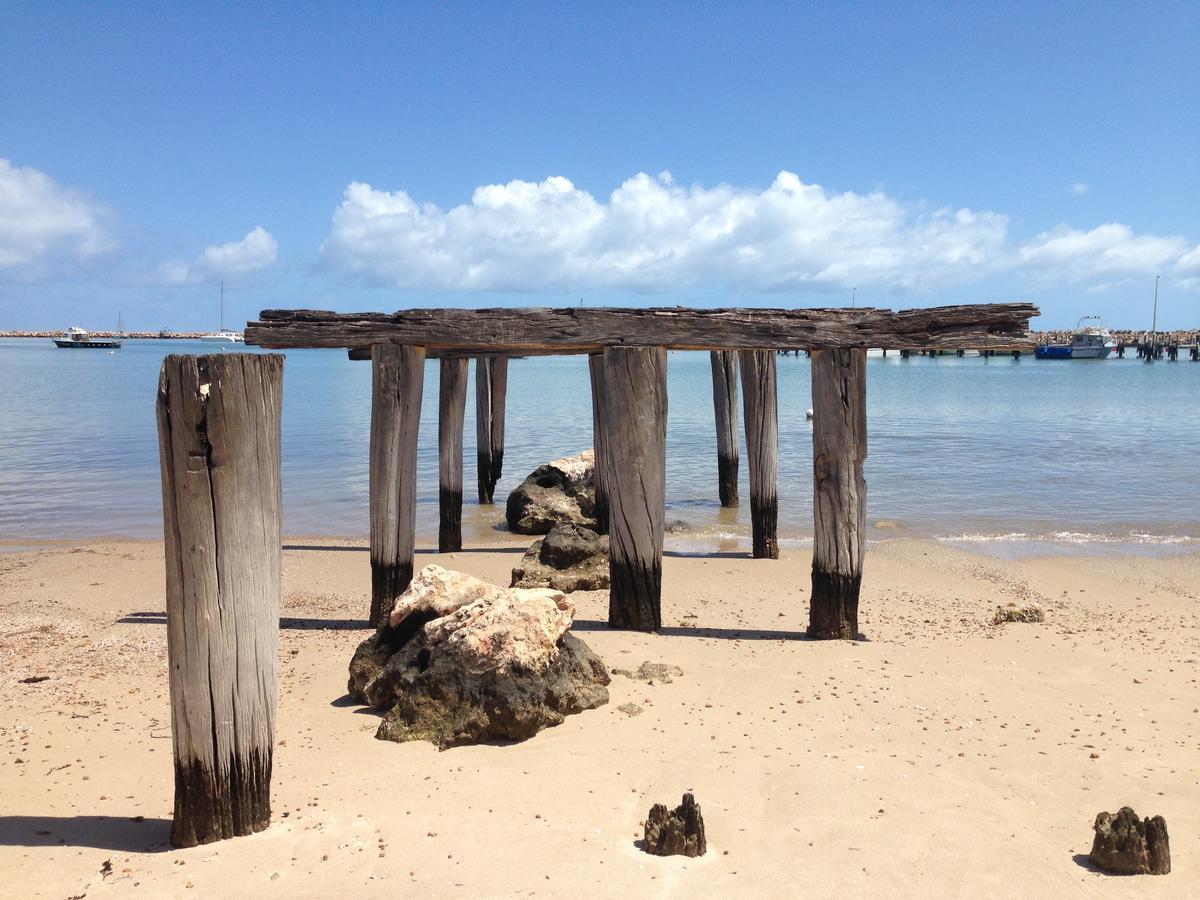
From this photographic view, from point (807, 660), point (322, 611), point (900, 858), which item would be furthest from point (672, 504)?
point (900, 858)

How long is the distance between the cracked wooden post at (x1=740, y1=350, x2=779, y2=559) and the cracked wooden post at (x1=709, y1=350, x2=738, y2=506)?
266 centimetres

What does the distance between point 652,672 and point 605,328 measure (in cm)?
268

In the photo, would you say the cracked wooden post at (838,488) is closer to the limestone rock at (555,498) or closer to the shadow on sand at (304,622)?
the shadow on sand at (304,622)

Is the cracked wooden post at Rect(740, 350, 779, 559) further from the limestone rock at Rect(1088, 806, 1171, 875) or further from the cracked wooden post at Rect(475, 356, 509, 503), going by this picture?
the limestone rock at Rect(1088, 806, 1171, 875)

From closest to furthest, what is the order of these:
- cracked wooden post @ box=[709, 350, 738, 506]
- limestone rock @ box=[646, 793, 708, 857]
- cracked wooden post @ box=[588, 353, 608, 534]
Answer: limestone rock @ box=[646, 793, 708, 857] → cracked wooden post @ box=[588, 353, 608, 534] → cracked wooden post @ box=[709, 350, 738, 506]

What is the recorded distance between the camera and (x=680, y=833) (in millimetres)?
4180

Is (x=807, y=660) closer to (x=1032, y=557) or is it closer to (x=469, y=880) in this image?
(x=469, y=880)

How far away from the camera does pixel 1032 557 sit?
12203 mm

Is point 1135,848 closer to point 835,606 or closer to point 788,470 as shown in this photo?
point 835,606

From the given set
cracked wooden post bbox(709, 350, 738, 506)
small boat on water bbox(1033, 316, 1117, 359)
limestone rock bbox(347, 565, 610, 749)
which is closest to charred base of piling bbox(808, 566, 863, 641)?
limestone rock bbox(347, 565, 610, 749)

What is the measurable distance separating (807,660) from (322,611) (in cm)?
449

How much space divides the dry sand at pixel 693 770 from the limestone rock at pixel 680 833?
0.06m

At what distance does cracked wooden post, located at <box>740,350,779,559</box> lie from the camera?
39.5 feet

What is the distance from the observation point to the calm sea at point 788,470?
14562mm
